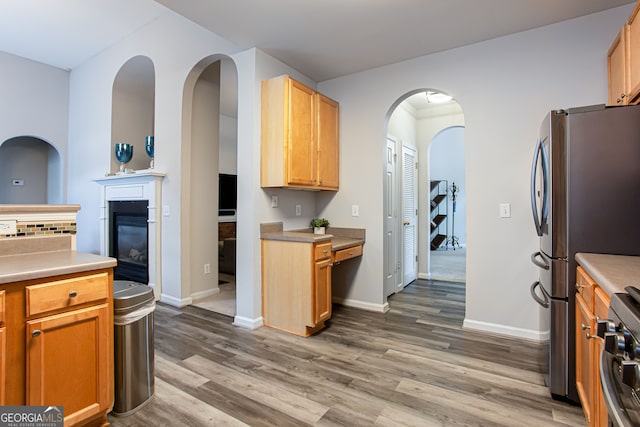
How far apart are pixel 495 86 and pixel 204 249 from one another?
12.0ft

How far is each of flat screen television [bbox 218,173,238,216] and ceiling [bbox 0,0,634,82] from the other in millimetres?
3505

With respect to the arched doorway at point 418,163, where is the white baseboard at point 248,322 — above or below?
below

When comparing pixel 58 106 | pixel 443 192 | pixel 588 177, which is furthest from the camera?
pixel 443 192

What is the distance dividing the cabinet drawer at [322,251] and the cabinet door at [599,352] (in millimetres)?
1919

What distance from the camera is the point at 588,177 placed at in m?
1.78

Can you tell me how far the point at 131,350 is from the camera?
1.79 metres

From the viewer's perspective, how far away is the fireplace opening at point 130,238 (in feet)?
13.3

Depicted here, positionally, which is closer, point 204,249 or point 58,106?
point 204,249

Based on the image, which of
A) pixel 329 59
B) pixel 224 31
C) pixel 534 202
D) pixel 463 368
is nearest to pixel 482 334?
pixel 463 368

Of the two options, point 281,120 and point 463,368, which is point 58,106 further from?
point 463,368

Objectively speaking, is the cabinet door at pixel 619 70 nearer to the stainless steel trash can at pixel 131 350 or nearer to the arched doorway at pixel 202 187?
the stainless steel trash can at pixel 131 350

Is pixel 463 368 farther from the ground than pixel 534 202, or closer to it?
closer to it

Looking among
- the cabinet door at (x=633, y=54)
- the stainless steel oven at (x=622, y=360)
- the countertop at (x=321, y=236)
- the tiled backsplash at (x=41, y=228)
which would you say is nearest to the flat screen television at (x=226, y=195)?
Answer: the countertop at (x=321, y=236)

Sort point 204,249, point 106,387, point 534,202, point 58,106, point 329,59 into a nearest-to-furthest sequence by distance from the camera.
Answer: point 106,387
point 534,202
point 329,59
point 204,249
point 58,106
